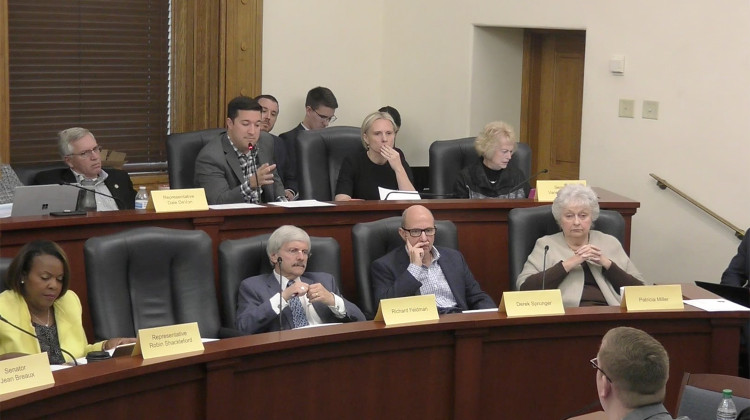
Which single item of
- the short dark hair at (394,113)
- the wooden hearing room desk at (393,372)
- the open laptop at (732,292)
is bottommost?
the wooden hearing room desk at (393,372)

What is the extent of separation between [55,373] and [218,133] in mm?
2697

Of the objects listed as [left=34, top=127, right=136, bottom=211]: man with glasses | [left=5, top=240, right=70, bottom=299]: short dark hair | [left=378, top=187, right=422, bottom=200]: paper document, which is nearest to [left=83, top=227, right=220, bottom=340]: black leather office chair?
[left=5, top=240, right=70, bottom=299]: short dark hair

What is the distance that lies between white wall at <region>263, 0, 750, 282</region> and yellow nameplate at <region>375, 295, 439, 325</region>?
9.37 feet

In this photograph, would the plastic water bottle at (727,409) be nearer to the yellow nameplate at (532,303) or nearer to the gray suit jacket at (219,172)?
the yellow nameplate at (532,303)

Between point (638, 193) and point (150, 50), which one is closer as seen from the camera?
point (638, 193)

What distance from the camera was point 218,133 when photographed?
5.64 metres

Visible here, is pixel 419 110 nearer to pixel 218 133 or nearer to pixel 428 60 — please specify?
pixel 428 60

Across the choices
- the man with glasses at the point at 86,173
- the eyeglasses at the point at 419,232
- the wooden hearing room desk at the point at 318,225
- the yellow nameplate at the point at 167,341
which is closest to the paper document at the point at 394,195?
the wooden hearing room desk at the point at 318,225

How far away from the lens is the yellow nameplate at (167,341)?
3.25 m

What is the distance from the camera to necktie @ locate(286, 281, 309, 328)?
167 inches

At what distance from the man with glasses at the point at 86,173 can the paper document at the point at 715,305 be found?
2665 mm

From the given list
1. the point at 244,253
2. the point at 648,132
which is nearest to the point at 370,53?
the point at 648,132

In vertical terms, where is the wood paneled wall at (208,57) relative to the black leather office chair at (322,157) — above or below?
above

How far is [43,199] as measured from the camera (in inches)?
180
